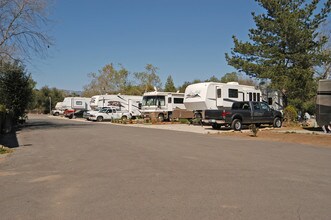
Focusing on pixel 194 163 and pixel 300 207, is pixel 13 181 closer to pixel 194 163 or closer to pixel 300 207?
pixel 194 163

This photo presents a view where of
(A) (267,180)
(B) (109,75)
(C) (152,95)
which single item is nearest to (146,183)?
(A) (267,180)

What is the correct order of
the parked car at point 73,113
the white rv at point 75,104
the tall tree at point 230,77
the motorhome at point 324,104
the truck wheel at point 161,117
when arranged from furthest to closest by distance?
the tall tree at point 230,77 < the white rv at point 75,104 < the parked car at point 73,113 < the truck wheel at point 161,117 < the motorhome at point 324,104

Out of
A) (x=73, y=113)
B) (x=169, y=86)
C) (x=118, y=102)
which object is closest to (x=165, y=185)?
Result: (x=118, y=102)

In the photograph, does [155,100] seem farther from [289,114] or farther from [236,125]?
[236,125]

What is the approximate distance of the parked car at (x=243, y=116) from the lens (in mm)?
21531

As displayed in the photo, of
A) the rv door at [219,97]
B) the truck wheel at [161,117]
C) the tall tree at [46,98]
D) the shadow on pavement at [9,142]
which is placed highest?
the tall tree at [46,98]

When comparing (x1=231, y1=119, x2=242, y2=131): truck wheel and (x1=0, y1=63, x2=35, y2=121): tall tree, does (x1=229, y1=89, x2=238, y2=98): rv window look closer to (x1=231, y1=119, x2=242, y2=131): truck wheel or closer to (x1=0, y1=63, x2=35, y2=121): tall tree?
(x1=231, y1=119, x2=242, y2=131): truck wheel

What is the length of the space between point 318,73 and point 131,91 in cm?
3222

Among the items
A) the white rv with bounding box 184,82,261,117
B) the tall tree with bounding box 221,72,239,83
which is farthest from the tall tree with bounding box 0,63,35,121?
the tall tree with bounding box 221,72,239,83

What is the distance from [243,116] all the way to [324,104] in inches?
202

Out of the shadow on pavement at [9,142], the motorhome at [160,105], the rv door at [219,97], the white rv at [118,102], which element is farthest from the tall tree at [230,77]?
the shadow on pavement at [9,142]

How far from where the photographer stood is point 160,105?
1319 inches

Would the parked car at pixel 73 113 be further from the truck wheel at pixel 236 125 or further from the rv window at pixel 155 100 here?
the truck wheel at pixel 236 125

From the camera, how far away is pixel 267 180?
7.26 meters
